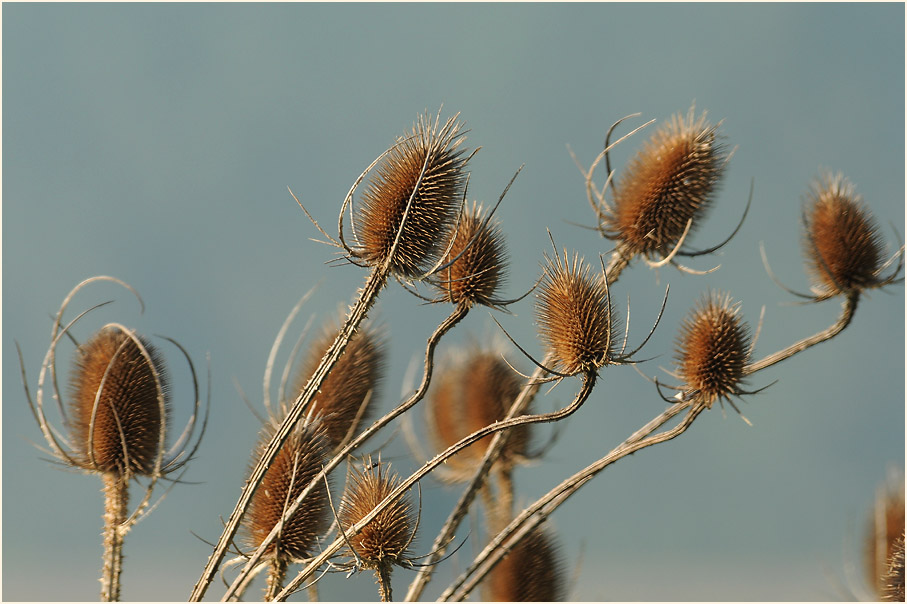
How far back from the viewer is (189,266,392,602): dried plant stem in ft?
16.8

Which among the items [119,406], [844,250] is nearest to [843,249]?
[844,250]

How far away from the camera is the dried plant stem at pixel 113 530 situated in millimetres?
5492

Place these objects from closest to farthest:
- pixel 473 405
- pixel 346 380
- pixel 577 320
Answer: pixel 577 320
pixel 346 380
pixel 473 405

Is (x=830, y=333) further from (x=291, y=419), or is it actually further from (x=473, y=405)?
(x=291, y=419)

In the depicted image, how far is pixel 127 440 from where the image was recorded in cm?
559

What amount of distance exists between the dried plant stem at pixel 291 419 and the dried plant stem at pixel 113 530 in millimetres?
643

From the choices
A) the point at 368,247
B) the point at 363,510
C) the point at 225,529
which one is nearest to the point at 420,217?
the point at 368,247

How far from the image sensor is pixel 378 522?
15.8 feet

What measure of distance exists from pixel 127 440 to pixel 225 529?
3.24 feet

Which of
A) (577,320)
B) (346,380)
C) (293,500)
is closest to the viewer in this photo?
(577,320)

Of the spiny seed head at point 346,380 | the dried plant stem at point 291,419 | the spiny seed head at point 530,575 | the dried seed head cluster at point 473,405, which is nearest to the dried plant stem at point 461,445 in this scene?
the dried plant stem at point 291,419

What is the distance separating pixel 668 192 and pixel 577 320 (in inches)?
54.3

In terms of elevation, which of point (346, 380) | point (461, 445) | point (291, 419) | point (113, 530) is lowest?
point (113, 530)

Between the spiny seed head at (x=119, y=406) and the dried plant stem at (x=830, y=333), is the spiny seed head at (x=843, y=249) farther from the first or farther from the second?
the spiny seed head at (x=119, y=406)
